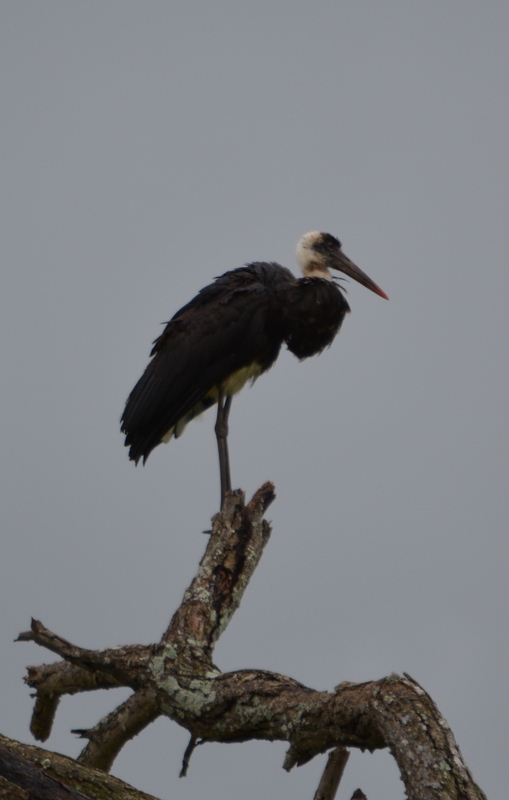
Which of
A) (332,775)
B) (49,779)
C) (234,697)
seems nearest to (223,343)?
(234,697)

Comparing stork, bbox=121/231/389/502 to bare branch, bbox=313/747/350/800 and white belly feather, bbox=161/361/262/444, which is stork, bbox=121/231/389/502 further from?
bare branch, bbox=313/747/350/800

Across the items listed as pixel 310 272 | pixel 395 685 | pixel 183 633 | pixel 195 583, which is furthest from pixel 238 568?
pixel 310 272

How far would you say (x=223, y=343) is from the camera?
7254mm

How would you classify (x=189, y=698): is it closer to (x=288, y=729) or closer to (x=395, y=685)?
(x=288, y=729)

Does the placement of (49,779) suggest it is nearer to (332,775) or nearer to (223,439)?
(332,775)

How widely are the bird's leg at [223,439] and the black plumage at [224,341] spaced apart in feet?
0.22

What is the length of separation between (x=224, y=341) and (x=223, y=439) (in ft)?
2.37

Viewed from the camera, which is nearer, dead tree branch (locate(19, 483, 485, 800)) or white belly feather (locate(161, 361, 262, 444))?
dead tree branch (locate(19, 483, 485, 800))

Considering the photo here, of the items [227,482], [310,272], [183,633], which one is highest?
[310,272]

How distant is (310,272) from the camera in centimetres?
822

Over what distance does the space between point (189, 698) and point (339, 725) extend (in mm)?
694

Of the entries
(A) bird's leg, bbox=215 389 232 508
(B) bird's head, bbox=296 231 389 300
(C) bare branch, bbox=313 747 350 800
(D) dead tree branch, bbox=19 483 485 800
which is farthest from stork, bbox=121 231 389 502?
(C) bare branch, bbox=313 747 350 800

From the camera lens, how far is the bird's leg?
23.4 ft

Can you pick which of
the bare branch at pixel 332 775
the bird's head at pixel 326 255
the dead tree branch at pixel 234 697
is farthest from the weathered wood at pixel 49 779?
the bird's head at pixel 326 255
